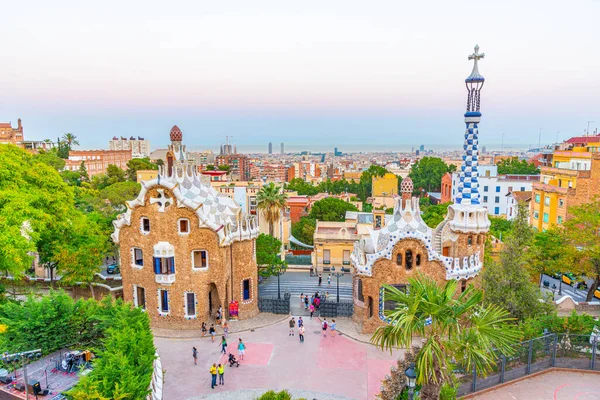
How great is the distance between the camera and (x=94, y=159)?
116625 millimetres

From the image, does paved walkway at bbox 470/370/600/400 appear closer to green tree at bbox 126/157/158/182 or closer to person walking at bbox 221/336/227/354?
person walking at bbox 221/336/227/354

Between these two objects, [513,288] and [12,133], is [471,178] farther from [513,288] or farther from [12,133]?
[12,133]

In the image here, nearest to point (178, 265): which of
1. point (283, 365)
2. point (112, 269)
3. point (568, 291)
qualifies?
point (283, 365)

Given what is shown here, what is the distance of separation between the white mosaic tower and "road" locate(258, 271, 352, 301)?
1153cm

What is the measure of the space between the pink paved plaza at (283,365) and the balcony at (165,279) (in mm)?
3511

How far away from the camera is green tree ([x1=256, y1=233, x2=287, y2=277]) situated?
115ft

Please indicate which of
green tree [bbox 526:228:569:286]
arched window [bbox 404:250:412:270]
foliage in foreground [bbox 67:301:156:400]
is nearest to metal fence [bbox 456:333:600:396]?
arched window [bbox 404:250:412:270]

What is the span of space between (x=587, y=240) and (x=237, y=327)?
26054mm

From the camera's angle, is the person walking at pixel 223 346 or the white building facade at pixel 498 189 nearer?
the person walking at pixel 223 346

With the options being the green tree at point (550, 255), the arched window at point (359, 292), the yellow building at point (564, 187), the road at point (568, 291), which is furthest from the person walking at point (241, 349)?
the yellow building at point (564, 187)

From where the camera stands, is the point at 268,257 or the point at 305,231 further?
the point at 305,231

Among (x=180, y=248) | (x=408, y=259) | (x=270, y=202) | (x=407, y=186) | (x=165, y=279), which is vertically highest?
(x=407, y=186)

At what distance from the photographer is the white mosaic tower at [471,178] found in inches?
1065

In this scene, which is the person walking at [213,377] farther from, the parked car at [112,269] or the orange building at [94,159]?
the orange building at [94,159]
